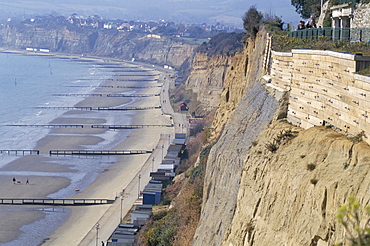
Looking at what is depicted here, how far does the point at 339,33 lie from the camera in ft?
65.3

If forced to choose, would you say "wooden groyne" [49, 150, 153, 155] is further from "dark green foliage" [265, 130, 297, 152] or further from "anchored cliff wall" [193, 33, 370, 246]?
"dark green foliage" [265, 130, 297, 152]

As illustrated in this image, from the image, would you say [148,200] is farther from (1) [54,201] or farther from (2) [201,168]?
(1) [54,201]

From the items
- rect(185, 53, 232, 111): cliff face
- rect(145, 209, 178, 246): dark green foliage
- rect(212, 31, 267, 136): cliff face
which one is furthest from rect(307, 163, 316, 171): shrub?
rect(185, 53, 232, 111): cliff face

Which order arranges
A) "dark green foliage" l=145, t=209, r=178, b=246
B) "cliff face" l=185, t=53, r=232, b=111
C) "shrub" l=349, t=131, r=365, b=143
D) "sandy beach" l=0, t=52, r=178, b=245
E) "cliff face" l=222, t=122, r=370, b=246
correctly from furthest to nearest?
"cliff face" l=185, t=53, r=232, b=111, "sandy beach" l=0, t=52, r=178, b=245, "dark green foliage" l=145, t=209, r=178, b=246, "shrub" l=349, t=131, r=365, b=143, "cliff face" l=222, t=122, r=370, b=246

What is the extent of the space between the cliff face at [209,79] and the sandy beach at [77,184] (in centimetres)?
835

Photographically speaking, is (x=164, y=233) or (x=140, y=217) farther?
(x=140, y=217)

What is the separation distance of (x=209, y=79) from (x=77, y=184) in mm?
46425

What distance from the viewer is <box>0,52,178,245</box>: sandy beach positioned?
33.3 meters

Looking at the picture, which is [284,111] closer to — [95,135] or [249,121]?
[249,121]

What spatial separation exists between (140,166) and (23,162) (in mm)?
9307

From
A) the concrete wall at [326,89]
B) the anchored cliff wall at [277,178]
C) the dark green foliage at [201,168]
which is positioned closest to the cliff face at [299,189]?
the anchored cliff wall at [277,178]

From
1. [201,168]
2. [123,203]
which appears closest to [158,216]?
[201,168]

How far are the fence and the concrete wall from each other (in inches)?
73.8

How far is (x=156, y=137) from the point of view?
61844 mm
